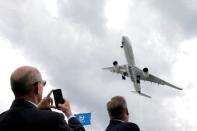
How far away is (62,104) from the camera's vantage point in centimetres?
539

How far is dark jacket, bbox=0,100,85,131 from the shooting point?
4953mm

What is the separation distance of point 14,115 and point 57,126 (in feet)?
1.63

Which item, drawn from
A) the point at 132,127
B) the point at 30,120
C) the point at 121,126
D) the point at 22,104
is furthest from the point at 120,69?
the point at 30,120

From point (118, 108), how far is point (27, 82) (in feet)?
9.59

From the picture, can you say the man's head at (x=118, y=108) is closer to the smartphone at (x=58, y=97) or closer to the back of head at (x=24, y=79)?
the smartphone at (x=58, y=97)

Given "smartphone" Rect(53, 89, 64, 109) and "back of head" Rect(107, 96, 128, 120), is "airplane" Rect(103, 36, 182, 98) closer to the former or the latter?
"back of head" Rect(107, 96, 128, 120)

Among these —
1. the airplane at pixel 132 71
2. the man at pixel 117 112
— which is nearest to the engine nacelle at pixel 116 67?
the airplane at pixel 132 71

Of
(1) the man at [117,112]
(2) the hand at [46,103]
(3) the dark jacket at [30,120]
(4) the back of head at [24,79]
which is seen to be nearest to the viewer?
(3) the dark jacket at [30,120]

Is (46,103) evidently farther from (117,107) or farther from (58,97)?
(117,107)

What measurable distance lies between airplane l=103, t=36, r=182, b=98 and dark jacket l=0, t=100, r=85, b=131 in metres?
74.9

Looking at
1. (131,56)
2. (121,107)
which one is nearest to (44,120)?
(121,107)

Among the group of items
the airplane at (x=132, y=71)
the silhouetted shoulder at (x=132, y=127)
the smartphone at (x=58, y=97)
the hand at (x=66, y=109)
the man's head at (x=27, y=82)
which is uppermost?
the airplane at (x=132, y=71)

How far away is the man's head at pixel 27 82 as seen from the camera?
510 centimetres

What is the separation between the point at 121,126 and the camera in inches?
295
